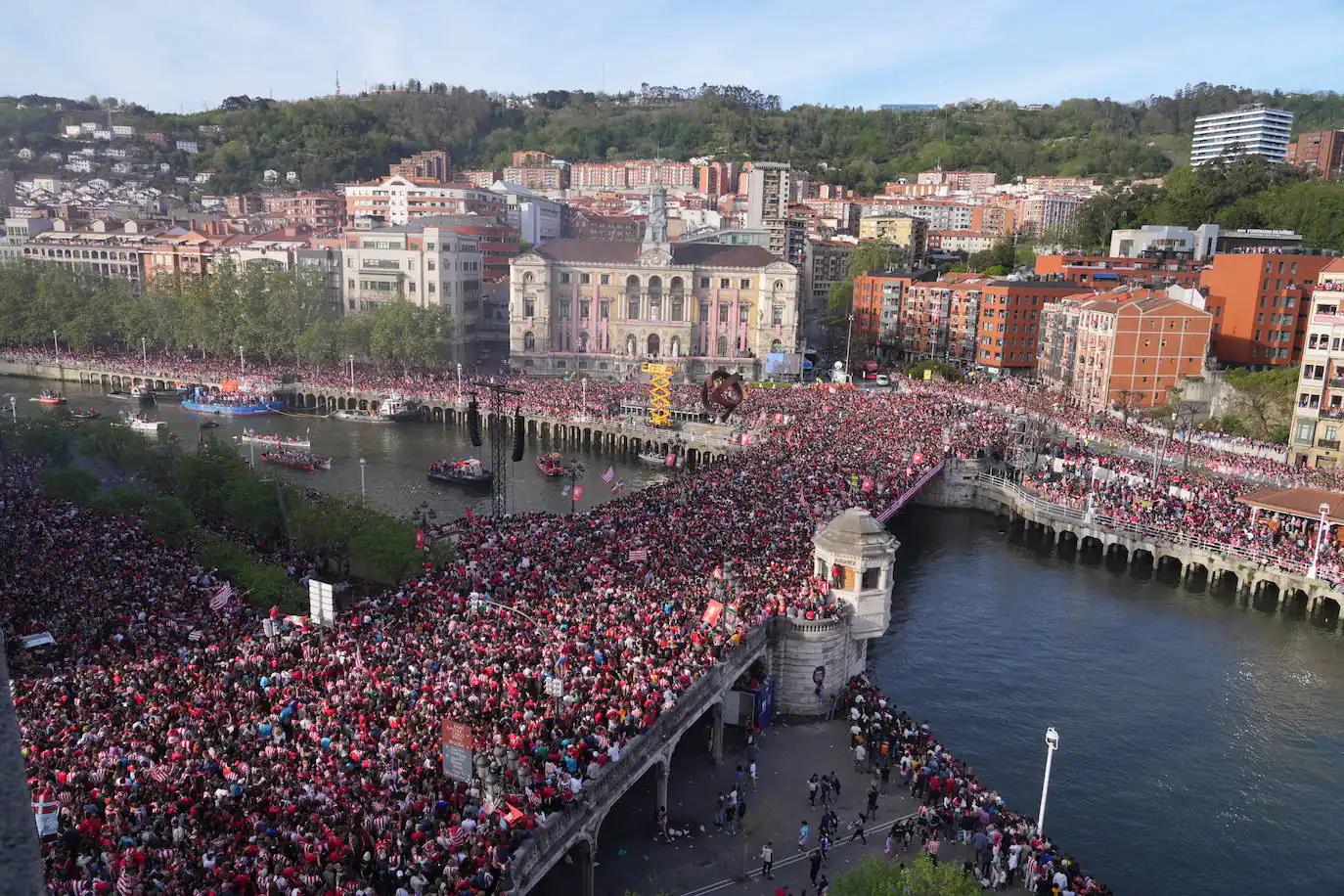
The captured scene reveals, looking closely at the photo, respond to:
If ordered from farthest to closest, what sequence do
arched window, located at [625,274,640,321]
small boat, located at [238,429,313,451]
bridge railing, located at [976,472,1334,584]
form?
arched window, located at [625,274,640,321]
small boat, located at [238,429,313,451]
bridge railing, located at [976,472,1334,584]

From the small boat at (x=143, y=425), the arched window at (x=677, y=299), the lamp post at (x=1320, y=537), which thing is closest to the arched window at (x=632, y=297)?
the arched window at (x=677, y=299)

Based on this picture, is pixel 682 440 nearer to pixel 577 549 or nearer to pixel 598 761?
pixel 577 549

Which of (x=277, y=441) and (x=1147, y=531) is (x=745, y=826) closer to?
(x=1147, y=531)

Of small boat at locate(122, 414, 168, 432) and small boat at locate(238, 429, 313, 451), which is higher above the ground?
small boat at locate(122, 414, 168, 432)

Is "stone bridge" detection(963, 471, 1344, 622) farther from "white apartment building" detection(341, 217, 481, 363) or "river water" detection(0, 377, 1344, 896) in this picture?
"white apartment building" detection(341, 217, 481, 363)

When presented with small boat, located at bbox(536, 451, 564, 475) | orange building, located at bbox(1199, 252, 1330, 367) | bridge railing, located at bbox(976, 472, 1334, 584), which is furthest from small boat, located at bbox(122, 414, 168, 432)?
orange building, located at bbox(1199, 252, 1330, 367)

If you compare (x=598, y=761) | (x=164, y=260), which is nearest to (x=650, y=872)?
(x=598, y=761)

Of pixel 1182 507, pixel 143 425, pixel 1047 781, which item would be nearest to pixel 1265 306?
pixel 1182 507

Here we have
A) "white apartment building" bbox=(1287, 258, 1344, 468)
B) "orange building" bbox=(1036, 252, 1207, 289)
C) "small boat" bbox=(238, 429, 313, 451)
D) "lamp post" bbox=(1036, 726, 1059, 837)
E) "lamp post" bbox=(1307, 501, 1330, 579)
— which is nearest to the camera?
"lamp post" bbox=(1036, 726, 1059, 837)

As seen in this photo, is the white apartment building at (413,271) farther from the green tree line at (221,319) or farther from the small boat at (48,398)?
the small boat at (48,398)
